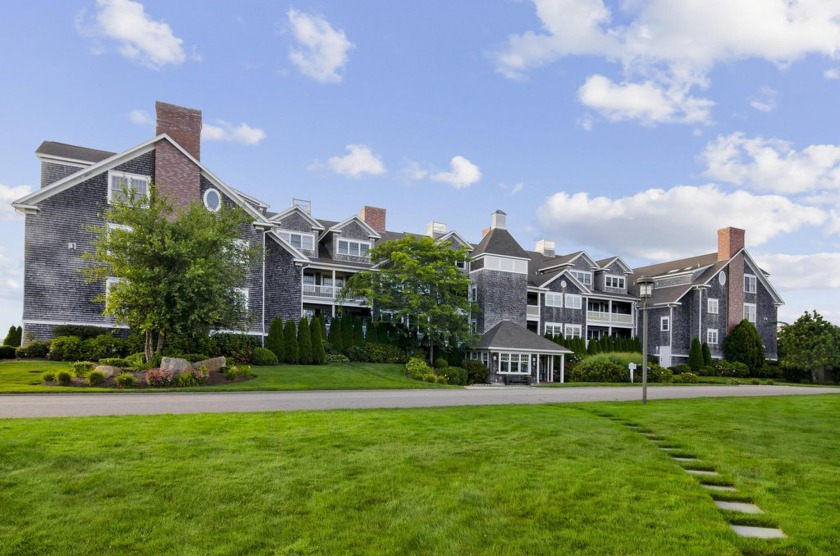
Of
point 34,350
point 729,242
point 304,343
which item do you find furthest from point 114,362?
point 729,242

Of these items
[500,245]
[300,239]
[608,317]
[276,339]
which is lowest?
[276,339]

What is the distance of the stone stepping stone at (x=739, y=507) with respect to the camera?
23.5 ft

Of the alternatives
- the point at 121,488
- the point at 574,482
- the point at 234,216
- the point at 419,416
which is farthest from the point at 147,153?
the point at 574,482

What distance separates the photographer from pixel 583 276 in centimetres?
5138

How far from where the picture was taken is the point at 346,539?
→ 5938mm

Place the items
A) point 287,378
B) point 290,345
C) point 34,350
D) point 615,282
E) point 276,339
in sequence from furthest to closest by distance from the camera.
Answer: point 615,282 → point 290,345 → point 276,339 → point 34,350 → point 287,378

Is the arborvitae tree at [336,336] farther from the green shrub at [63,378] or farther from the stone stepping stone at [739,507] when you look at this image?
the stone stepping stone at [739,507]

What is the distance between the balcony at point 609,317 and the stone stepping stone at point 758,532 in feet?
146

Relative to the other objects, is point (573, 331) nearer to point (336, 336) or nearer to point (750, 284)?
point (750, 284)

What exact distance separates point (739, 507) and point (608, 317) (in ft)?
150

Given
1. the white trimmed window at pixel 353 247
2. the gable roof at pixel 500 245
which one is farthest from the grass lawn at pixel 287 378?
the gable roof at pixel 500 245

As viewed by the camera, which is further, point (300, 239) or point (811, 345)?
point (811, 345)

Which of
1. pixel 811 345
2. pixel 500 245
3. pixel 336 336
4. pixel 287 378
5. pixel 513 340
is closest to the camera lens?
pixel 287 378

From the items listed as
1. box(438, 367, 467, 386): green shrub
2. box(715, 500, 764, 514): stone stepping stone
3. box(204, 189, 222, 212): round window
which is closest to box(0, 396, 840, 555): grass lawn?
box(715, 500, 764, 514): stone stepping stone
